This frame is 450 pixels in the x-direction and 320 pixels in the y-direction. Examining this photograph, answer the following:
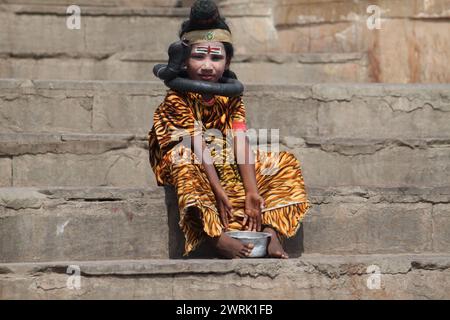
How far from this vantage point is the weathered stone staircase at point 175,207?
5480 mm

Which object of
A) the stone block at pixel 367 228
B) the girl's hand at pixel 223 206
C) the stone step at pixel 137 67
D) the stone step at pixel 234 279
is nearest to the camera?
the stone step at pixel 234 279

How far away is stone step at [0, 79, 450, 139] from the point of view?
7.04m

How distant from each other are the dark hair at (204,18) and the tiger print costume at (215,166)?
0.34 m

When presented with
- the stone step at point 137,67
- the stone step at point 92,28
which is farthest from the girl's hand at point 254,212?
the stone step at point 92,28

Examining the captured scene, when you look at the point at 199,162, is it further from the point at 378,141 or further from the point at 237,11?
the point at 237,11

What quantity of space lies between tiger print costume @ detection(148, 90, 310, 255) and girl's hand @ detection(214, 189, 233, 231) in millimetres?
25

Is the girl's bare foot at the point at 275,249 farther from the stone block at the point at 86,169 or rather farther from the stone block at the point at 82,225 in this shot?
the stone block at the point at 86,169

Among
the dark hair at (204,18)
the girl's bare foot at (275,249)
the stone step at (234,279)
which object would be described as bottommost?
the stone step at (234,279)

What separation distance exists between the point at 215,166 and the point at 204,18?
741 millimetres

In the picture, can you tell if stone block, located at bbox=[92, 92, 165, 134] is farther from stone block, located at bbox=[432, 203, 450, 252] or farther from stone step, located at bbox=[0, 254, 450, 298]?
stone block, located at bbox=[432, 203, 450, 252]

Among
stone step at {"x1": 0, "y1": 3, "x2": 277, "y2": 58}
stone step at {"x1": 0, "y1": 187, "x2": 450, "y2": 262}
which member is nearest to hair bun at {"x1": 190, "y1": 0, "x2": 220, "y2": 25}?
stone step at {"x1": 0, "y1": 187, "x2": 450, "y2": 262}


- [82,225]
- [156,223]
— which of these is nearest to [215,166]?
Result: [156,223]

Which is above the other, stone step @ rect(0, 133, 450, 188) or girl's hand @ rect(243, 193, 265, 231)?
stone step @ rect(0, 133, 450, 188)

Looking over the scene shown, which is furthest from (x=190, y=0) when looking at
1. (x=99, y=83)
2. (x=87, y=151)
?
(x=87, y=151)
